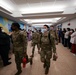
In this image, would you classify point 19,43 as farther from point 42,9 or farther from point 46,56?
point 42,9

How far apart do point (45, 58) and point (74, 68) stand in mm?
1185

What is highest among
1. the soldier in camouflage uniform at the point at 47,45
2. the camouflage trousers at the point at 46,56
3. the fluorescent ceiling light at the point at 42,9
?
the fluorescent ceiling light at the point at 42,9

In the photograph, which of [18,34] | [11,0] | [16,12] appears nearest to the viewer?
[18,34]

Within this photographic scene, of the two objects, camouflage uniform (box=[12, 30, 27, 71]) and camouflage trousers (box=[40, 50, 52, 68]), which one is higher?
camouflage uniform (box=[12, 30, 27, 71])

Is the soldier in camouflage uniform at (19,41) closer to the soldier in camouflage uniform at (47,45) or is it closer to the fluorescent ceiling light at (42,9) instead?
the soldier in camouflage uniform at (47,45)

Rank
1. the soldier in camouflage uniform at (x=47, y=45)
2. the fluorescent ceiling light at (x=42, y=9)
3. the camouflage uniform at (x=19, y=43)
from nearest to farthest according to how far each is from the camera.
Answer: the camouflage uniform at (x=19, y=43) < the soldier in camouflage uniform at (x=47, y=45) < the fluorescent ceiling light at (x=42, y=9)

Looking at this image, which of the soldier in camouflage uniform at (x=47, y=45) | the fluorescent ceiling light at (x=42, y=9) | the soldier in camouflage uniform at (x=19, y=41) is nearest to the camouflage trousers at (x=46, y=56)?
the soldier in camouflage uniform at (x=47, y=45)

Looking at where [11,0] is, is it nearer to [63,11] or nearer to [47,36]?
[47,36]

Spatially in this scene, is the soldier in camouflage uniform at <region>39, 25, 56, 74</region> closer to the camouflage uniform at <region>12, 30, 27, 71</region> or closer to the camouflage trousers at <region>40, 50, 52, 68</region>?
the camouflage trousers at <region>40, 50, 52, 68</region>

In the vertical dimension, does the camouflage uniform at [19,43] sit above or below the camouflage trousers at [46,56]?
above

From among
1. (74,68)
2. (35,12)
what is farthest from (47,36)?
(35,12)

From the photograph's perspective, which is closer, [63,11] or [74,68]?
[74,68]

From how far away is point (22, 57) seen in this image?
2818 millimetres

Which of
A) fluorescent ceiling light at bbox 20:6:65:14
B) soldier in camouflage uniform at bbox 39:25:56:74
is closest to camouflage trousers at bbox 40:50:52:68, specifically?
soldier in camouflage uniform at bbox 39:25:56:74
